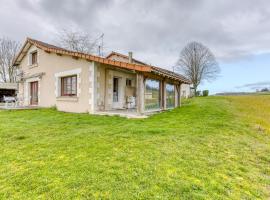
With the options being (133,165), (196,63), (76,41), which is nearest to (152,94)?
(133,165)

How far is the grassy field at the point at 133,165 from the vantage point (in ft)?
9.36

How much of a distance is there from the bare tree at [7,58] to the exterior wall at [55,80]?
1943 centimetres

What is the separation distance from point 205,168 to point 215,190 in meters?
0.76

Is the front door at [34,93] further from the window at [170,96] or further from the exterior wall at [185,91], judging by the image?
the exterior wall at [185,91]

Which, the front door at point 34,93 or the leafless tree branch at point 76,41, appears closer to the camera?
the front door at point 34,93

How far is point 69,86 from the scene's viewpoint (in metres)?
12.7

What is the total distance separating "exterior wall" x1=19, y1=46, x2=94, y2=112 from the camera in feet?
37.0

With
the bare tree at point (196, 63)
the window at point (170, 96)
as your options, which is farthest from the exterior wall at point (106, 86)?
the bare tree at point (196, 63)

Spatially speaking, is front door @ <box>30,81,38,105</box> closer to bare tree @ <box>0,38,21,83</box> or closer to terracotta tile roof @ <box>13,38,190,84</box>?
terracotta tile roof @ <box>13,38,190,84</box>

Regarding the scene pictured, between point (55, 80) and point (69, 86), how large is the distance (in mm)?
1316

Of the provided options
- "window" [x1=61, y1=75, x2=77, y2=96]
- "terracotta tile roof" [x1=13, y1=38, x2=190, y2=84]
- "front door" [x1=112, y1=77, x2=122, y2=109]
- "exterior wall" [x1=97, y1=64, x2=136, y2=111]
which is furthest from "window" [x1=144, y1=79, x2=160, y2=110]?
"window" [x1=61, y1=75, x2=77, y2=96]

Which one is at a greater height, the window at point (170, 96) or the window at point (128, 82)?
the window at point (128, 82)

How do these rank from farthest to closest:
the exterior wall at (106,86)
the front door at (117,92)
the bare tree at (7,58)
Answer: the bare tree at (7,58) → the front door at (117,92) → the exterior wall at (106,86)

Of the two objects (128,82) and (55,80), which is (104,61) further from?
(55,80)
